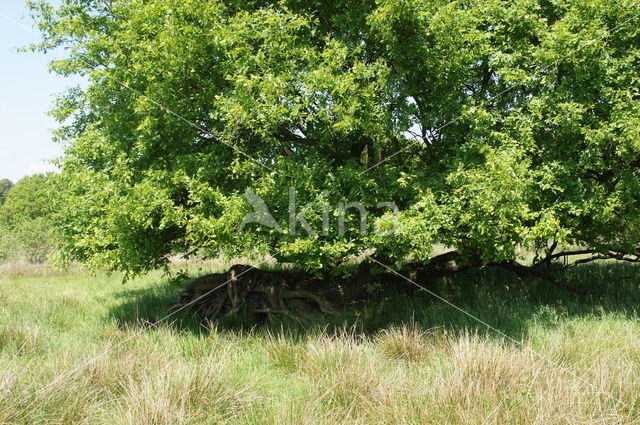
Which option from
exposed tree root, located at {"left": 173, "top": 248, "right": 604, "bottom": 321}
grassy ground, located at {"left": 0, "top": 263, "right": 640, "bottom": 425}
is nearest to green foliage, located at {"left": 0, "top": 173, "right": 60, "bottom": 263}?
grassy ground, located at {"left": 0, "top": 263, "right": 640, "bottom": 425}

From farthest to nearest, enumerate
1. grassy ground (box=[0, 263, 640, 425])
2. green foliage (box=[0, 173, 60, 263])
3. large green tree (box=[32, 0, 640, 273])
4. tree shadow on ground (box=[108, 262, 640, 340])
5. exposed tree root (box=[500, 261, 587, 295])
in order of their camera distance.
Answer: exposed tree root (box=[500, 261, 587, 295]), green foliage (box=[0, 173, 60, 263]), tree shadow on ground (box=[108, 262, 640, 340]), large green tree (box=[32, 0, 640, 273]), grassy ground (box=[0, 263, 640, 425])

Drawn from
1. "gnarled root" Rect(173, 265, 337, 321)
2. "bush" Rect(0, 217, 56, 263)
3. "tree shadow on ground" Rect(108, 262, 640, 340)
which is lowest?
"tree shadow on ground" Rect(108, 262, 640, 340)

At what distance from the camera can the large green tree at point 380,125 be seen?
23.2 ft

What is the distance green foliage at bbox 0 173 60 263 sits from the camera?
9.66m

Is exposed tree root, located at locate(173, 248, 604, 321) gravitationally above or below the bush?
below

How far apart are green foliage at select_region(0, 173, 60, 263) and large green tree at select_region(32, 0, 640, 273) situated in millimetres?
1277

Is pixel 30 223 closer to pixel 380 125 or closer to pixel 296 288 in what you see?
pixel 296 288

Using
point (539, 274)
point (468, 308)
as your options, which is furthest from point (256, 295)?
point (539, 274)

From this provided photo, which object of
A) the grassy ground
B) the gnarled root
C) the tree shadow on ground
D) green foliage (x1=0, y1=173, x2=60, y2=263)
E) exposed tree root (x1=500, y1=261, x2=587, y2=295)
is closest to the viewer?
the grassy ground

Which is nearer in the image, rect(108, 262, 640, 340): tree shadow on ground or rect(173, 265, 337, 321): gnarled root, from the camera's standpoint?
rect(108, 262, 640, 340): tree shadow on ground

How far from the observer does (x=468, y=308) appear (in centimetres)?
907

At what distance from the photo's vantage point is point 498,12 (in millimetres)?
8102

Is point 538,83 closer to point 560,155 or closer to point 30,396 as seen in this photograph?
point 560,155

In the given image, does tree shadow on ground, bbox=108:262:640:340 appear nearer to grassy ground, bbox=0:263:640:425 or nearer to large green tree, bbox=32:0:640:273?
grassy ground, bbox=0:263:640:425
